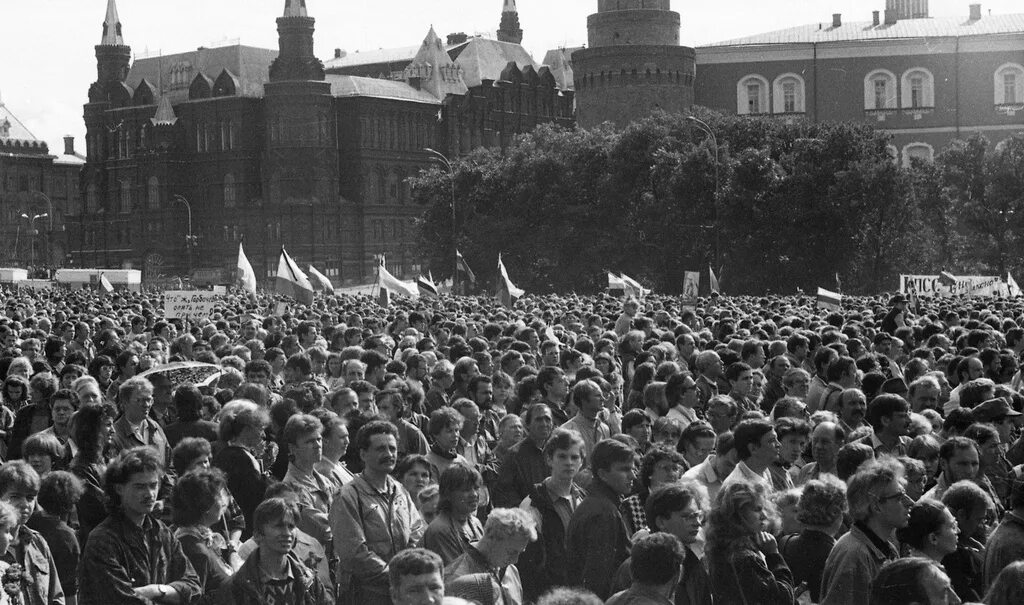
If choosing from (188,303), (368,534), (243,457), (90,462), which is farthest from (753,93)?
(368,534)

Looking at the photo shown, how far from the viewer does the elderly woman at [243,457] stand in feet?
30.1

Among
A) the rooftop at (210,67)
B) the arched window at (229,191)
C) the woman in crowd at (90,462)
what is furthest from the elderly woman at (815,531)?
the rooftop at (210,67)

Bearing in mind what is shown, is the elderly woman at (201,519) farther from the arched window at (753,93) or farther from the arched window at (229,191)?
the arched window at (229,191)

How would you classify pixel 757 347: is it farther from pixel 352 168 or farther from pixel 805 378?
pixel 352 168

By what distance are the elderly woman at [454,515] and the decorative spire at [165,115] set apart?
102 metres

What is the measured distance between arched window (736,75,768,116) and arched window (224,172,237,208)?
34491 mm

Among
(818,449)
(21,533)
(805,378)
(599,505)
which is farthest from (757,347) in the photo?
(21,533)

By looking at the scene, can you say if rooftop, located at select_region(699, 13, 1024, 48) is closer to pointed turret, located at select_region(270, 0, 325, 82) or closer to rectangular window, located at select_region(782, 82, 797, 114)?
rectangular window, located at select_region(782, 82, 797, 114)

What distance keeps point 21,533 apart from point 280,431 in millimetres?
2861

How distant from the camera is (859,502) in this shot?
23.6ft

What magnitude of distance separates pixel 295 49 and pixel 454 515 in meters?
95.4

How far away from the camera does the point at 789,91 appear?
3445 inches

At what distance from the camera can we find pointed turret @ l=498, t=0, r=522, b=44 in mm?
129750

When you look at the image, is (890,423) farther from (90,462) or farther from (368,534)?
(90,462)
